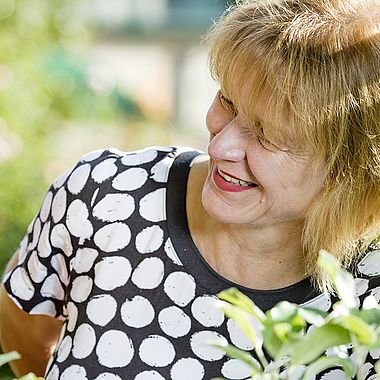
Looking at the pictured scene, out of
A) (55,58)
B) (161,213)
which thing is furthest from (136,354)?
(55,58)

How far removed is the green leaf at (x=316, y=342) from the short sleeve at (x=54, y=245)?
90cm

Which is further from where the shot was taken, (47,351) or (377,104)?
(47,351)

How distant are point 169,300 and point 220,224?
15 cm

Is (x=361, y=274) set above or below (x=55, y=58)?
below

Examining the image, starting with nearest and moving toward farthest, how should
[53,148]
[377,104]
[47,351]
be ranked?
[377,104]
[47,351]
[53,148]

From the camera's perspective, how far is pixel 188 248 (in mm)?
1608

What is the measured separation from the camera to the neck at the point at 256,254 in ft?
5.08

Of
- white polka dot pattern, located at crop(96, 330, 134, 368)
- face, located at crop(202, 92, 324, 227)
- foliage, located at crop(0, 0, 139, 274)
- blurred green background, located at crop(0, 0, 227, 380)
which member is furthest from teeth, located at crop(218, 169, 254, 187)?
foliage, located at crop(0, 0, 139, 274)

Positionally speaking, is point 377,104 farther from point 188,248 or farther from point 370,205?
point 188,248

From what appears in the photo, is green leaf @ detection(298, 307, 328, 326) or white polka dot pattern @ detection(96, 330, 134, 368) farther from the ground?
green leaf @ detection(298, 307, 328, 326)

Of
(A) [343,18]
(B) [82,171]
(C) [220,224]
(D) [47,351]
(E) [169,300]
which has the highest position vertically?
(A) [343,18]

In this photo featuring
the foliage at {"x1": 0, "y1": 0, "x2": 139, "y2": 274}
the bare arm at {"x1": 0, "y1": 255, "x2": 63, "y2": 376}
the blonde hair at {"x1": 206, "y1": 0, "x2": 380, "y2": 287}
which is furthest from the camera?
the foliage at {"x1": 0, "y1": 0, "x2": 139, "y2": 274}

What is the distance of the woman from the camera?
4.53ft

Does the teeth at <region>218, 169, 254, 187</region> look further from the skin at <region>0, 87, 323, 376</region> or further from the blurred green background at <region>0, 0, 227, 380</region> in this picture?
the blurred green background at <region>0, 0, 227, 380</region>
